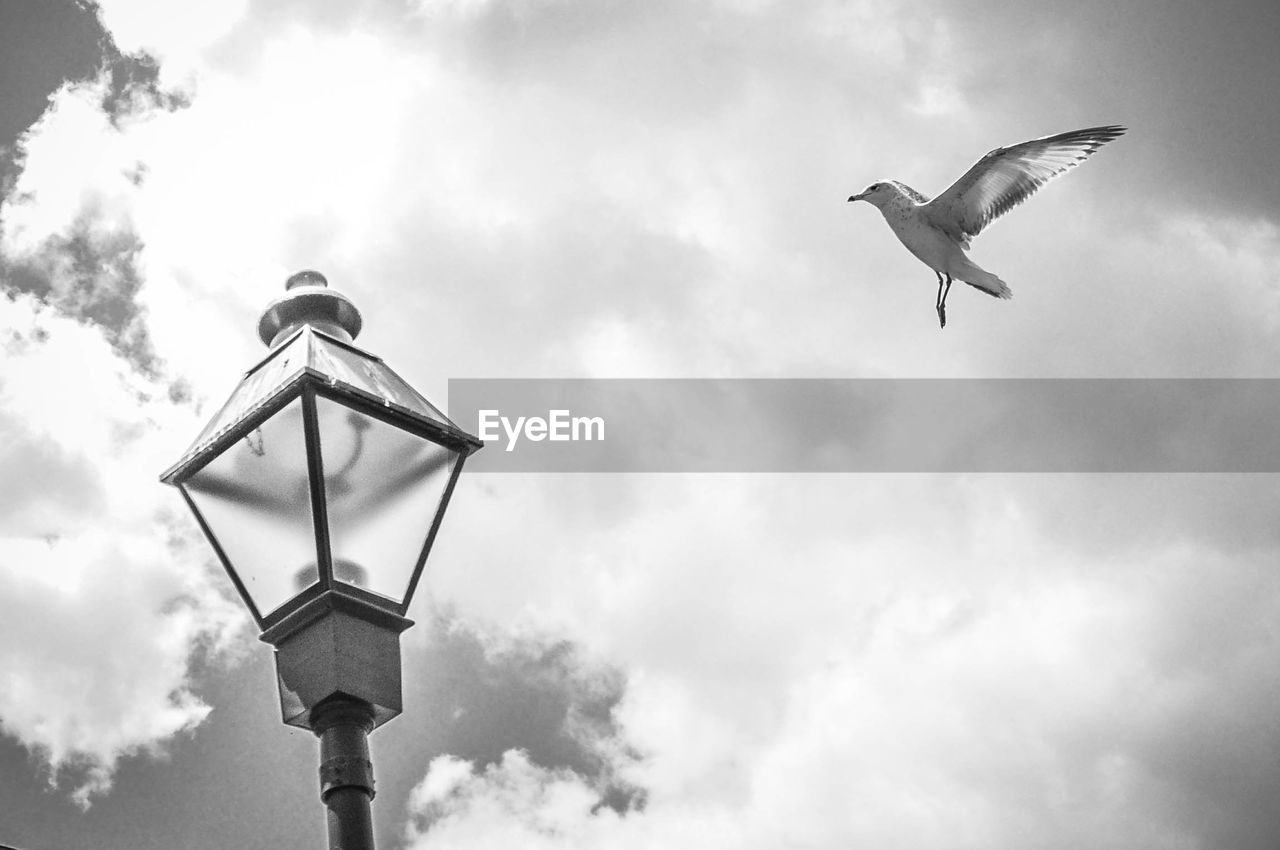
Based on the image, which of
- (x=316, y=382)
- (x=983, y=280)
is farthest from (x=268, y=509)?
(x=983, y=280)

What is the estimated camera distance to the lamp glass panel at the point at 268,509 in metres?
3.96

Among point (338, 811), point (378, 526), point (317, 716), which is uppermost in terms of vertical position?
point (378, 526)

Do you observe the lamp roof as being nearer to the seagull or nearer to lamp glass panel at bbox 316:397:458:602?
lamp glass panel at bbox 316:397:458:602

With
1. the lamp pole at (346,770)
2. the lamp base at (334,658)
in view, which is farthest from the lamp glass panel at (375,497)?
the lamp pole at (346,770)

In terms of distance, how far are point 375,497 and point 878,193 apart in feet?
34.9

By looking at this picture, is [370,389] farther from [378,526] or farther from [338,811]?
[338,811]

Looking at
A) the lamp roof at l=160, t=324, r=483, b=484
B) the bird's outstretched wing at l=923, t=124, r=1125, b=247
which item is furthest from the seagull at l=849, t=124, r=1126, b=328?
the lamp roof at l=160, t=324, r=483, b=484

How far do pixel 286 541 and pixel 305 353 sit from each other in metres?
0.68

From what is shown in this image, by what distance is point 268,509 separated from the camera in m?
4.03

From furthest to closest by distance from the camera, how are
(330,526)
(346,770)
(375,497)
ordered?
1. (375,497)
2. (330,526)
3. (346,770)

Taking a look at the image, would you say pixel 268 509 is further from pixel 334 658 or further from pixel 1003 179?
pixel 1003 179

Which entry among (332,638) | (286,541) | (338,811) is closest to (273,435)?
(286,541)

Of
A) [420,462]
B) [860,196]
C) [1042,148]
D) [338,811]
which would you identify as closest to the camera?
[338,811]

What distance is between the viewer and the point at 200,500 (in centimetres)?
423
